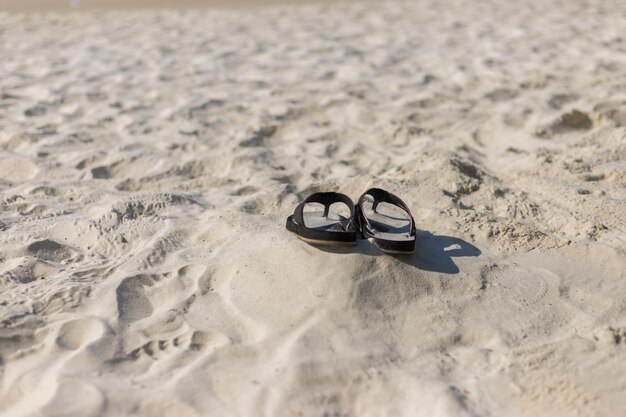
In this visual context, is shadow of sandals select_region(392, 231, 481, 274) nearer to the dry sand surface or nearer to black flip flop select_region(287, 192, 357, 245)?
the dry sand surface

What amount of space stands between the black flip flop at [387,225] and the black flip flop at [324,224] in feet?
0.17

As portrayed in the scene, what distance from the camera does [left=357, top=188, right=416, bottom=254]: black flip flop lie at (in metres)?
2.16

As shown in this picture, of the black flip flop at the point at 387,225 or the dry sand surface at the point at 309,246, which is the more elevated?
the black flip flop at the point at 387,225

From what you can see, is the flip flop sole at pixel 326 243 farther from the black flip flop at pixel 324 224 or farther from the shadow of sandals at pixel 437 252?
the shadow of sandals at pixel 437 252

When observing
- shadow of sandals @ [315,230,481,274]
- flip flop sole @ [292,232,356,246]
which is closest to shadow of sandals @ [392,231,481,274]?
shadow of sandals @ [315,230,481,274]

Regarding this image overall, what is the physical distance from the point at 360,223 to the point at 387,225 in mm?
156

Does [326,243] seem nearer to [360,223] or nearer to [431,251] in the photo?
[360,223]

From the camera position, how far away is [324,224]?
7.95ft

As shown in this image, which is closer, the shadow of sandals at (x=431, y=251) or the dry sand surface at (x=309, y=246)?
the dry sand surface at (x=309, y=246)

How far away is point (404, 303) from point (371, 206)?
2.27 ft

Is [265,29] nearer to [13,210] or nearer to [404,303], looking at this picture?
[13,210]

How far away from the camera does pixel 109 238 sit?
251 centimetres

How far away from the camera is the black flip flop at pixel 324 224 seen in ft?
7.06

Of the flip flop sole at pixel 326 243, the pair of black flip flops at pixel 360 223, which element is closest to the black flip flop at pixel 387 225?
the pair of black flip flops at pixel 360 223
